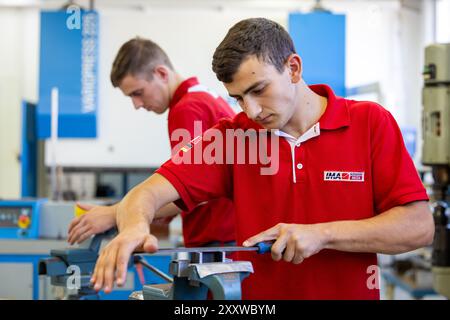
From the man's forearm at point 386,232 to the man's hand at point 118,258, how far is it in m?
0.32

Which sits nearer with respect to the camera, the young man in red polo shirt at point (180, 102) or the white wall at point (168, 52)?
the young man in red polo shirt at point (180, 102)

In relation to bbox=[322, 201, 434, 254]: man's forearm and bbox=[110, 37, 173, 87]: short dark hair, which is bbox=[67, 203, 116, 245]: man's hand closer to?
bbox=[322, 201, 434, 254]: man's forearm

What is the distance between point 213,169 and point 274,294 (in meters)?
0.30

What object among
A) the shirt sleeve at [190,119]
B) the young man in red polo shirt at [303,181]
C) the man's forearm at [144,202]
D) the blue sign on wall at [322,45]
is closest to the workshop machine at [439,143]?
the blue sign on wall at [322,45]

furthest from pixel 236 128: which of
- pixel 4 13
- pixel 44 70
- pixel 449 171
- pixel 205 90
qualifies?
pixel 4 13

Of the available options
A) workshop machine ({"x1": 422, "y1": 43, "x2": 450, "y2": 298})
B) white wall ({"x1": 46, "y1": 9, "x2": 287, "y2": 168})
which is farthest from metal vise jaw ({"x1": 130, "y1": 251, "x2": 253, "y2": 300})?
white wall ({"x1": 46, "y1": 9, "x2": 287, "y2": 168})

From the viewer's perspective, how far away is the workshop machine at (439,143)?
8.03 feet

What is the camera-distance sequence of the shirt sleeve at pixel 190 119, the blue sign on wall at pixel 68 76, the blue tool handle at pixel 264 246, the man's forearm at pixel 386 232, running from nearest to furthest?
1. the blue tool handle at pixel 264 246
2. the man's forearm at pixel 386 232
3. the shirt sleeve at pixel 190 119
4. the blue sign on wall at pixel 68 76

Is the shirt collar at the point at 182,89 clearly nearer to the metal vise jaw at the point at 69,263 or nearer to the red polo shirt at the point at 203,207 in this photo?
the red polo shirt at the point at 203,207

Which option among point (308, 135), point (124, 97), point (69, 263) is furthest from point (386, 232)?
point (124, 97)

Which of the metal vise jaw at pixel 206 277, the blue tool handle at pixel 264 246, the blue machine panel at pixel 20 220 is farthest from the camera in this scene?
the blue machine panel at pixel 20 220

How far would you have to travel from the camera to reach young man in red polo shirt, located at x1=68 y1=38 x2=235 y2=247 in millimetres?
1693

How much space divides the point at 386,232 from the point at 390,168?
15cm

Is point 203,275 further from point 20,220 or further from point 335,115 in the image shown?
point 20,220
